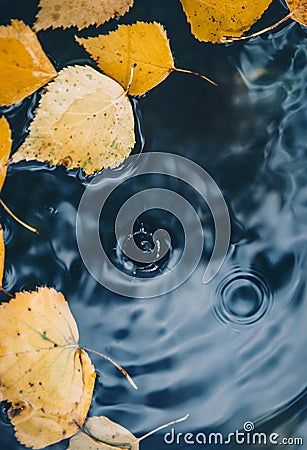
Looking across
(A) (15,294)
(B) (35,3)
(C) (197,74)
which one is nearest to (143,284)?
(A) (15,294)

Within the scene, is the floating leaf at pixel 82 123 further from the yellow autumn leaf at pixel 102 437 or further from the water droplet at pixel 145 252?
the yellow autumn leaf at pixel 102 437

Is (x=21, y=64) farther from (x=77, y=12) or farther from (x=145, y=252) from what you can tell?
(x=145, y=252)

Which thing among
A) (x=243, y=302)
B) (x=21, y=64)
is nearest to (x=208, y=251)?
(x=243, y=302)

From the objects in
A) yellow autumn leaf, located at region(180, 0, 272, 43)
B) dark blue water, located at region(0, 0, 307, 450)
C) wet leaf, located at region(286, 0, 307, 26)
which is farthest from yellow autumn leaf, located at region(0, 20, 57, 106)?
wet leaf, located at region(286, 0, 307, 26)

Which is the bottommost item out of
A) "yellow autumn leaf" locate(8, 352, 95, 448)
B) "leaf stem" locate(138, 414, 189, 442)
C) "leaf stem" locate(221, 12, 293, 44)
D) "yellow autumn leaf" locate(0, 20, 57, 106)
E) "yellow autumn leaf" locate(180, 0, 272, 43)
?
"leaf stem" locate(138, 414, 189, 442)

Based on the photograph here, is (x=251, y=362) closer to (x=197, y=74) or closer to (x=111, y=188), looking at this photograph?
(x=111, y=188)

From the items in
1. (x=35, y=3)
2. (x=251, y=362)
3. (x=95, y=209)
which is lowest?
(x=251, y=362)

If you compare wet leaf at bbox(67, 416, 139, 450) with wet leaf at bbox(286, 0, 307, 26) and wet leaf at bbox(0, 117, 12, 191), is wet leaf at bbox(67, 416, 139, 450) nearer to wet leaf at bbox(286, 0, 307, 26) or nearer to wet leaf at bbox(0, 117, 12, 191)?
wet leaf at bbox(0, 117, 12, 191)
